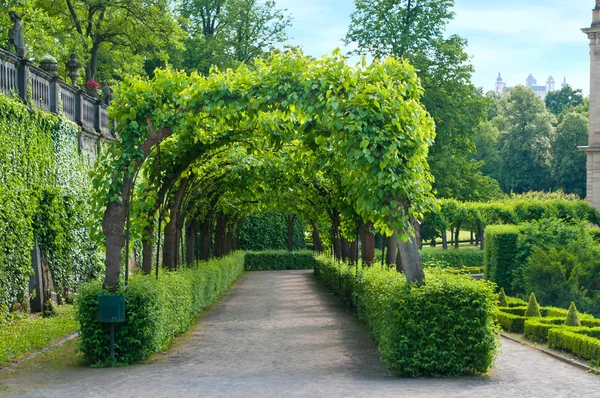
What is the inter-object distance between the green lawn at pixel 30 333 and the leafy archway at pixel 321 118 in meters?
1.84

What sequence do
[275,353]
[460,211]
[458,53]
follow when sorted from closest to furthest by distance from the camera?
[275,353]
[458,53]
[460,211]

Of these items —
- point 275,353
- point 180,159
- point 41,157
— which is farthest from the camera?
point 41,157

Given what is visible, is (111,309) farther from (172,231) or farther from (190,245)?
(190,245)

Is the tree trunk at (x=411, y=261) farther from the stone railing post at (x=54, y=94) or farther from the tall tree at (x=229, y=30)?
the tall tree at (x=229, y=30)

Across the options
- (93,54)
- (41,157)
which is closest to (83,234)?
(41,157)

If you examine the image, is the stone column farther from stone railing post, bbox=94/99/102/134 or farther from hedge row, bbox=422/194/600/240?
stone railing post, bbox=94/99/102/134

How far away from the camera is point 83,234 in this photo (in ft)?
68.0

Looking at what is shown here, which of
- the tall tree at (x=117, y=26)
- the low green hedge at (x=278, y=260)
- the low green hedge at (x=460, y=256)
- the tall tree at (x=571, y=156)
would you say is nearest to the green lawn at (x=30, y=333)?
the tall tree at (x=117, y=26)

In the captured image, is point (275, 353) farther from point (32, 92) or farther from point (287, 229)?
point (287, 229)

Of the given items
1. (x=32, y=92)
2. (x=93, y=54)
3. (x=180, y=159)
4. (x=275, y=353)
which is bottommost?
(x=275, y=353)

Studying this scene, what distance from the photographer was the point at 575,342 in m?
13.6

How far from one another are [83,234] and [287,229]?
113ft

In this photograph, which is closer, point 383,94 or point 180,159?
point 383,94

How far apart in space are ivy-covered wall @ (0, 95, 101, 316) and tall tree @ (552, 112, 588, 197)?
158ft
